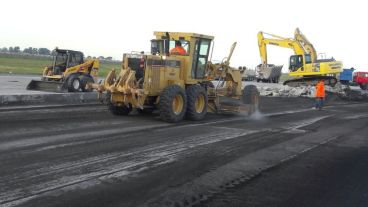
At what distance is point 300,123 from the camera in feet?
50.2

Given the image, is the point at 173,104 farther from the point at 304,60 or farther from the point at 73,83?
the point at 304,60

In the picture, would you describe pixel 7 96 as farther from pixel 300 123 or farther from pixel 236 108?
pixel 300 123

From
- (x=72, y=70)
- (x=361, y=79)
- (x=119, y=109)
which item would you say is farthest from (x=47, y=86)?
(x=361, y=79)

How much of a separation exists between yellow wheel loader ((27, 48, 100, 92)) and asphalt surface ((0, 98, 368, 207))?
422 inches

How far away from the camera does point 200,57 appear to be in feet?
49.6

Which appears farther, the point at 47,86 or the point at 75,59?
the point at 75,59

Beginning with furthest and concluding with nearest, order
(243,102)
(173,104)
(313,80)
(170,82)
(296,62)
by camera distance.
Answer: (296,62), (313,80), (243,102), (170,82), (173,104)

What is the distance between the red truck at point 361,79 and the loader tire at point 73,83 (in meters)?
34.7

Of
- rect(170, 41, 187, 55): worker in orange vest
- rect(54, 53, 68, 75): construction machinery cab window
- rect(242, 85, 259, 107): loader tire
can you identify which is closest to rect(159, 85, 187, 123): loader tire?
rect(170, 41, 187, 55): worker in orange vest

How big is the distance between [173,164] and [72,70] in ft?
59.7

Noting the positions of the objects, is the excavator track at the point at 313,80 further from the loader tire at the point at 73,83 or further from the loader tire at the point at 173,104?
the loader tire at the point at 173,104

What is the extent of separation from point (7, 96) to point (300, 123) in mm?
10486

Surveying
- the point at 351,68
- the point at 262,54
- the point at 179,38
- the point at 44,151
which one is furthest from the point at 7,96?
the point at 351,68

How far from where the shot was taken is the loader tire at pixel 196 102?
14430mm
